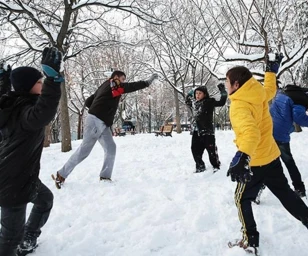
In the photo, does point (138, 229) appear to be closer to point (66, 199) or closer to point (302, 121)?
point (66, 199)

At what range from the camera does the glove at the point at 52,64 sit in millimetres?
1939

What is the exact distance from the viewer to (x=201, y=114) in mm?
5539

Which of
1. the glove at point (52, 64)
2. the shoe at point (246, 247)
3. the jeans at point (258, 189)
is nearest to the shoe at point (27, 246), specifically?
the glove at point (52, 64)

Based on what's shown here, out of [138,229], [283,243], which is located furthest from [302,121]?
[138,229]

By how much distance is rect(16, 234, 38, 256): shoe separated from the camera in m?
2.46

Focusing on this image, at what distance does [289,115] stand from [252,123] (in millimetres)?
1854

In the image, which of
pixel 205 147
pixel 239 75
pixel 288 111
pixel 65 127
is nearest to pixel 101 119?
pixel 205 147

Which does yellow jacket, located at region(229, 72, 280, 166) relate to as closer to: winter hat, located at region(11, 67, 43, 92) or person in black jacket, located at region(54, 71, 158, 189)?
winter hat, located at region(11, 67, 43, 92)

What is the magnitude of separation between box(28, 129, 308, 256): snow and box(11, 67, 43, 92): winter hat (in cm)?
152

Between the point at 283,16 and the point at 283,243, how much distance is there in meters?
8.99

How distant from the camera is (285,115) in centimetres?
379

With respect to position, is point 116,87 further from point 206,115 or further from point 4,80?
point 4,80

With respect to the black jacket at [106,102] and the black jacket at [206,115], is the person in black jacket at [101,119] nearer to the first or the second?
the black jacket at [106,102]

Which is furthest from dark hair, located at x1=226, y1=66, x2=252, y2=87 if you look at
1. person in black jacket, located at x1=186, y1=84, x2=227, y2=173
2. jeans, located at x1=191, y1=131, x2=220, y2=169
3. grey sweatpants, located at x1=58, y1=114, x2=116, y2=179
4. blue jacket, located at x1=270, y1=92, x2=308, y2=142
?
jeans, located at x1=191, y1=131, x2=220, y2=169
